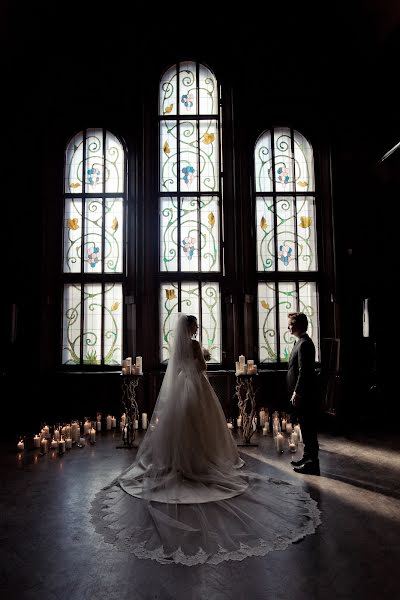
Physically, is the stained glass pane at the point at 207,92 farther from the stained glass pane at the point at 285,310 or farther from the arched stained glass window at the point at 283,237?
the stained glass pane at the point at 285,310

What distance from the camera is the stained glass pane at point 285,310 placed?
22.6 feet

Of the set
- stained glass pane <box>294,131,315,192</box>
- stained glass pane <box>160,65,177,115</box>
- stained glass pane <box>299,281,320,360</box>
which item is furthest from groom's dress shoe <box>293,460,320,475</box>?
stained glass pane <box>160,65,177,115</box>

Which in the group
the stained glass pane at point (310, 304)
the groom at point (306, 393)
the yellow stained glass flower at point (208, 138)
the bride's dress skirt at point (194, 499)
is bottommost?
the bride's dress skirt at point (194, 499)

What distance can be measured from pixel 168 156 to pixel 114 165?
0.93 metres

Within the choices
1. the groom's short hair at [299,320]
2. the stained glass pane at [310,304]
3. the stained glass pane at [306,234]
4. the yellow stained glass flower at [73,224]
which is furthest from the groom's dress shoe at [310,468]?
the yellow stained glass flower at [73,224]

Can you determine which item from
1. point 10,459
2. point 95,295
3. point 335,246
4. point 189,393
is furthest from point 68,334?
point 335,246

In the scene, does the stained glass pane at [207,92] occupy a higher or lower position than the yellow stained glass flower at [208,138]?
higher

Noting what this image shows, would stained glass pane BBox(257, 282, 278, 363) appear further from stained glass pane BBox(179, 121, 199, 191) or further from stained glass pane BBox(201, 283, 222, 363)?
stained glass pane BBox(179, 121, 199, 191)

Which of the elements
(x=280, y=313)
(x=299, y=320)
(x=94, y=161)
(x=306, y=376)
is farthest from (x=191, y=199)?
(x=306, y=376)

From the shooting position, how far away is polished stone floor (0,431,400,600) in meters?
2.05

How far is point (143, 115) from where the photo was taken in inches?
278

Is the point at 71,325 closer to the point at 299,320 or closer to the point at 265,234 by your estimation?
the point at 265,234

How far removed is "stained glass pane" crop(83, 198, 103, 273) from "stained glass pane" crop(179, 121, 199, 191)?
1.47m

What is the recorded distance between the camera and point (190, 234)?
278 inches
